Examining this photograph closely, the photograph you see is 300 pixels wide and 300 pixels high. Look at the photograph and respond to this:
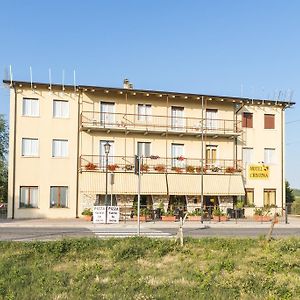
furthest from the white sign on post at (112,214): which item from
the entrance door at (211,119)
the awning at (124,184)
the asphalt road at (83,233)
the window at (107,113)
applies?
the entrance door at (211,119)

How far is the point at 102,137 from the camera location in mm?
37062

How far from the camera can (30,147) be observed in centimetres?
3556

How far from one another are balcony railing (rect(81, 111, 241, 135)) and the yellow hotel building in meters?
0.08

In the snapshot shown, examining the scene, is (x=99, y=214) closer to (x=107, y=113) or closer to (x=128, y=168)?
(x=128, y=168)

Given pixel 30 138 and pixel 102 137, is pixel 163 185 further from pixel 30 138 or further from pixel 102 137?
pixel 30 138

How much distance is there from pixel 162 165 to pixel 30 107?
1053 centimetres

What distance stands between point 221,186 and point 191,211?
3374mm

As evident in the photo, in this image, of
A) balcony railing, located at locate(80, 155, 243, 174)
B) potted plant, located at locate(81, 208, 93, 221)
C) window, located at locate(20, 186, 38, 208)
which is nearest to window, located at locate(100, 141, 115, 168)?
balcony railing, located at locate(80, 155, 243, 174)

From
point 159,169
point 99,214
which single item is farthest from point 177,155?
point 99,214

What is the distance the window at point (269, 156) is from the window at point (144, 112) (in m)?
10.4

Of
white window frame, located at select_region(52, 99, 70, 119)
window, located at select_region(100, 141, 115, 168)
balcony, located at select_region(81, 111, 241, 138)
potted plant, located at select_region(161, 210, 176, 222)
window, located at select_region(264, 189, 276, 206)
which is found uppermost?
white window frame, located at select_region(52, 99, 70, 119)

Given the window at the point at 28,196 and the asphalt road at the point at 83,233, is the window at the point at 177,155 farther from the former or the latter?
the asphalt road at the point at 83,233

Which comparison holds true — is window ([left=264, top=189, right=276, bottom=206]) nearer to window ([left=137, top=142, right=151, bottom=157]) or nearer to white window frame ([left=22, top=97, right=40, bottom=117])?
window ([left=137, top=142, right=151, bottom=157])

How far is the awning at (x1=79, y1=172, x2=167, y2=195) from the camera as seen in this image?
3534cm
